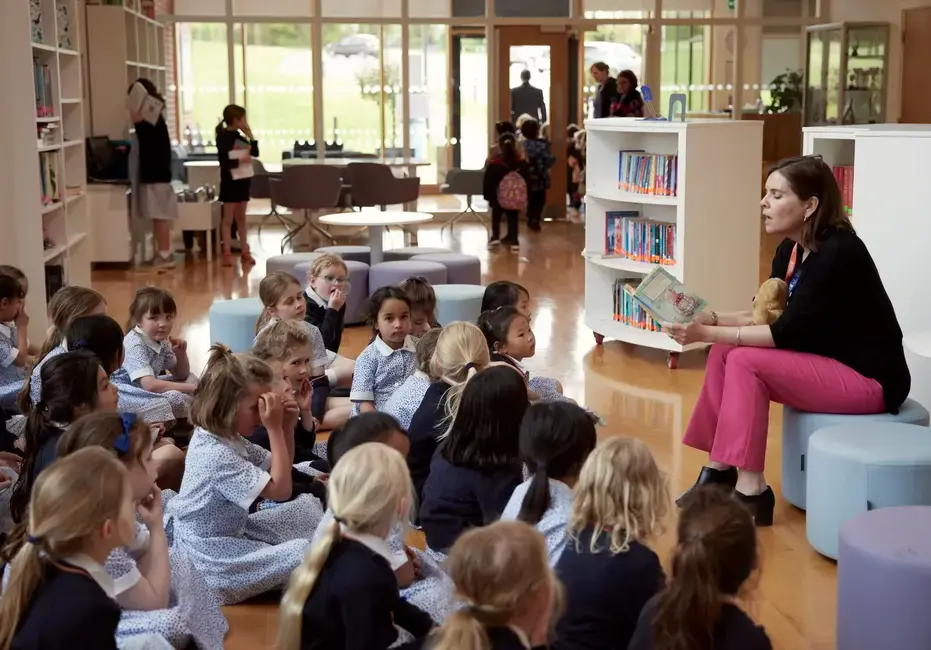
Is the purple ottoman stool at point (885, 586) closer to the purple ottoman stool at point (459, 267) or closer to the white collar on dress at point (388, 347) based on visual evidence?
the white collar on dress at point (388, 347)

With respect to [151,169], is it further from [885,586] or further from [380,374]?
[885,586]

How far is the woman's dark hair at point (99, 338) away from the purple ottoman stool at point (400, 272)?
393 cm

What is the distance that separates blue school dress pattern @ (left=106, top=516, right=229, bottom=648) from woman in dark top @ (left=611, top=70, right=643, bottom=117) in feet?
32.7

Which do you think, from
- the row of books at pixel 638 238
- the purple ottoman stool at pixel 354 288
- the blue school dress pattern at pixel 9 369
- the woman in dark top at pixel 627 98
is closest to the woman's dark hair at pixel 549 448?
the blue school dress pattern at pixel 9 369

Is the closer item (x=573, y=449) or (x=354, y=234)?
(x=573, y=449)

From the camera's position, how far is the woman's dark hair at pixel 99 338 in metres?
4.76

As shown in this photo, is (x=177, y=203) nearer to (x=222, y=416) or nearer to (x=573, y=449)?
(x=222, y=416)

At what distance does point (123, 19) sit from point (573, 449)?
9820mm

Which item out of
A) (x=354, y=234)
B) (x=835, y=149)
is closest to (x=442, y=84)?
(x=354, y=234)

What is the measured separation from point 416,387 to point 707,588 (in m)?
2.49

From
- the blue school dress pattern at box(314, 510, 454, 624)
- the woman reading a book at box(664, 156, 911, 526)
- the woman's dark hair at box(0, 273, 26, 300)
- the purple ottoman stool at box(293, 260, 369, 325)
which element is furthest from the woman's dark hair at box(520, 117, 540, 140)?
the blue school dress pattern at box(314, 510, 454, 624)

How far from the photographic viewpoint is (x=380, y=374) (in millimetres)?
5387

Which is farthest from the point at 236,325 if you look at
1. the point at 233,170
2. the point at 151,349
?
the point at 233,170

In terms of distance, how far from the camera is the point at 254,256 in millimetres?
12688
